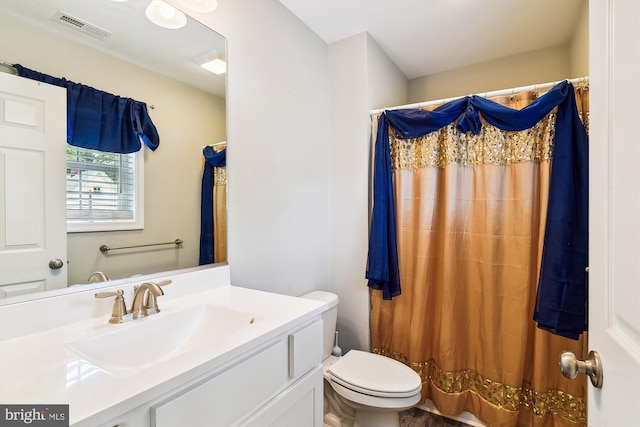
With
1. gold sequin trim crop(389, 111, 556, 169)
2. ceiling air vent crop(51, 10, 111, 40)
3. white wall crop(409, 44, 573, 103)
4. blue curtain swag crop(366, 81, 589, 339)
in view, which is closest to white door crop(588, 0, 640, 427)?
blue curtain swag crop(366, 81, 589, 339)

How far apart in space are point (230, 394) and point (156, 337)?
0.35m

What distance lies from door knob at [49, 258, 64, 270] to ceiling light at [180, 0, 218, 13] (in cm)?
108

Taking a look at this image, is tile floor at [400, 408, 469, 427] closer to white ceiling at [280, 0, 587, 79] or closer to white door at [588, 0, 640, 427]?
white door at [588, 0, 640, 427]

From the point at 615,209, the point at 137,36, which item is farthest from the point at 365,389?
the point at 137,36

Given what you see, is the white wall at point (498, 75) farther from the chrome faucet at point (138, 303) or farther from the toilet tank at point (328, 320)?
the chrome faucet at point (138, 303)

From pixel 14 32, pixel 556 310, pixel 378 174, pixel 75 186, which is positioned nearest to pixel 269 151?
pixel 378 174

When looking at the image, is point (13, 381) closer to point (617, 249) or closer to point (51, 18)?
point (51, 18)

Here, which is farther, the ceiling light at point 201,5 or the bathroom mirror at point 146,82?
the ceiling light at point 201,5

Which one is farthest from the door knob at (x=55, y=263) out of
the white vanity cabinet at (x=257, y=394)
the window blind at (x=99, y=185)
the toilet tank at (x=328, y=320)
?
the toilet tank at (x=328, y=320)

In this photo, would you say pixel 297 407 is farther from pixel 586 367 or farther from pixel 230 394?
pixel 586 367

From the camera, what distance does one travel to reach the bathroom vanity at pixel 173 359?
0.58m

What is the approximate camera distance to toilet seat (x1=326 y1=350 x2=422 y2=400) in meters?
1.41

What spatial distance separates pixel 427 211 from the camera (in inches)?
75.3

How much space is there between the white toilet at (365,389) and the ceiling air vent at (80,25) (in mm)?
1524
